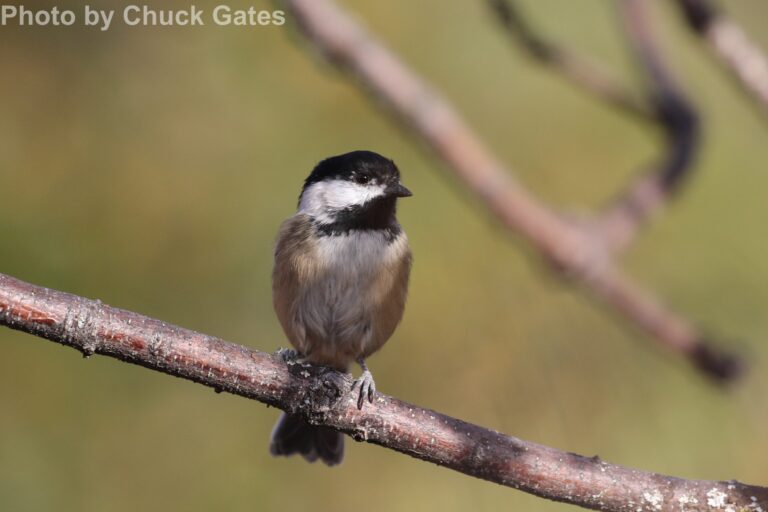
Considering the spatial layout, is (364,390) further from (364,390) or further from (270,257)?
(270,257)

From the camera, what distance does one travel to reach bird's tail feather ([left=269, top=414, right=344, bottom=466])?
3475mm

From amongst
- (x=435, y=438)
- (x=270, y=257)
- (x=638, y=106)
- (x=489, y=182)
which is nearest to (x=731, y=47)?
(x=638, y=106)

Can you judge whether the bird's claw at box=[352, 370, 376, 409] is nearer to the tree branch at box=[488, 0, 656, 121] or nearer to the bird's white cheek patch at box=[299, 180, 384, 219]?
the bird's white cheek patch at box=[299, 180, 384, 219]

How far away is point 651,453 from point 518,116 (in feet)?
5.74

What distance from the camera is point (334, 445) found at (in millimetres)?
3545

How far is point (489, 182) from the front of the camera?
3072mm

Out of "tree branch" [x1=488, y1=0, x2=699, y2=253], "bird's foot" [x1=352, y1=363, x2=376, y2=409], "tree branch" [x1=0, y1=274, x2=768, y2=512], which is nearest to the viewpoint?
"tree branch" [x1=0, y1=274, x2=768, y2=512]

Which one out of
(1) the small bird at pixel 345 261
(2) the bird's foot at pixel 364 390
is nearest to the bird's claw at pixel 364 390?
(2) the bird's foot at pixel 364 390

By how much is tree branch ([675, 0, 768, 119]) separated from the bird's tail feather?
6.22ft

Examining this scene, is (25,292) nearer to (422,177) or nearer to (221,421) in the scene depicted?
(221,421)

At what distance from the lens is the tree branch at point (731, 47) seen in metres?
2.71

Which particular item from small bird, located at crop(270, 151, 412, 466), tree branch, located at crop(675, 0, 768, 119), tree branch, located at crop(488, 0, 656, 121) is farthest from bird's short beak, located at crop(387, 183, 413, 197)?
→ tree branch, located at crop(675, 0, 768, 119)

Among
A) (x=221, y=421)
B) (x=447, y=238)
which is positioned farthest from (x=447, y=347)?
(x=221, y=421)

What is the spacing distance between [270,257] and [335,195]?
0.81 meters
